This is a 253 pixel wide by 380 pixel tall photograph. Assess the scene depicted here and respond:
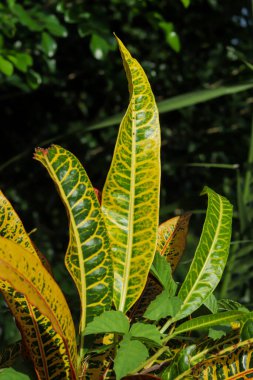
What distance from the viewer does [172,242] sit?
3.29ft

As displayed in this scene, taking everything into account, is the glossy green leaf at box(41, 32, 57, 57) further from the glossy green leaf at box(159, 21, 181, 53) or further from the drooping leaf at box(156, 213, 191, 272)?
the drooping leaf at box(156, 213, 191, 272)

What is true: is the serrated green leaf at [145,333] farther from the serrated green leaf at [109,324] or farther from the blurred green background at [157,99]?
the blurred green background at [157,99]

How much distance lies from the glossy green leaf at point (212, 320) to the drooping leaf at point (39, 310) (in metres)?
0.13

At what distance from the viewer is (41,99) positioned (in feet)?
10.1

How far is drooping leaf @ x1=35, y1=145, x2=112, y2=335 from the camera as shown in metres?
0.82

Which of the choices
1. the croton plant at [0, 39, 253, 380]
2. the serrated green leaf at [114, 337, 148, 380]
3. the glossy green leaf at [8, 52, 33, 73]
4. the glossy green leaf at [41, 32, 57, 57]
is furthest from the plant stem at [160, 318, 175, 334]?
the glossy green leaf at [41, 32, 57, 57]

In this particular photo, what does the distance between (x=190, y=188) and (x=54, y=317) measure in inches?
95.1

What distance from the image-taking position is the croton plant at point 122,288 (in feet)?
2.55

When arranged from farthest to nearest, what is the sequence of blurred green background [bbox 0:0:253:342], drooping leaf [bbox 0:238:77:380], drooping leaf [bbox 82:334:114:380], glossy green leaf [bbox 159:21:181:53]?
blurred green background [bbox 0:0:253:342] < glossy green leaf [bbox 159:21:181:53] < drooping leaf [bbox 82:334:114:380] < drooping leaf [bbox 0:238:77:380]

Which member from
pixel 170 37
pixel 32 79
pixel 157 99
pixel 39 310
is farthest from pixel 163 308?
pixel 157 99

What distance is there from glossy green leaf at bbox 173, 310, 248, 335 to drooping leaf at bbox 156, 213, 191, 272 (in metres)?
0.16

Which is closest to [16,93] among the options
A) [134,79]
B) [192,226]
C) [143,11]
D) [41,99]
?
[41,99]

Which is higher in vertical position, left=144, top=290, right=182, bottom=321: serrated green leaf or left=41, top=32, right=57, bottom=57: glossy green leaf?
left=41, top=32, right=57, bottom=57: glossy green leaf

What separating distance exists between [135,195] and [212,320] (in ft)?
0.58
